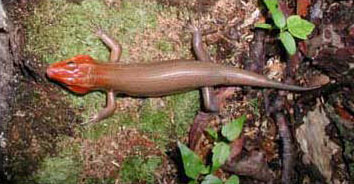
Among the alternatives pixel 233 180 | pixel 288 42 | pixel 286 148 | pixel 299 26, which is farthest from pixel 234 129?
pixel 299 26

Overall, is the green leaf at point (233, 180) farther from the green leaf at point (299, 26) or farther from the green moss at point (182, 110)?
the green leaf at point (299, 26)

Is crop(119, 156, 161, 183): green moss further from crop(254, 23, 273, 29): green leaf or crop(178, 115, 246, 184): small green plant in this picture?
crop(254, 23, 273, 29): green leaf

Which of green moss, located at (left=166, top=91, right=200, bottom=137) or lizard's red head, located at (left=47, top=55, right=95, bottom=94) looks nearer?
lizard's red head, located at (left=47, top=55, right=95, bottom=94)

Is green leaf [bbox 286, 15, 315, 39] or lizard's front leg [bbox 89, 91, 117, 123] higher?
green leaf [bbox 286, 15, 315, 39]

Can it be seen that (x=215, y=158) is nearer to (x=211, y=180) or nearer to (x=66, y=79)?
(x=211, y=180)

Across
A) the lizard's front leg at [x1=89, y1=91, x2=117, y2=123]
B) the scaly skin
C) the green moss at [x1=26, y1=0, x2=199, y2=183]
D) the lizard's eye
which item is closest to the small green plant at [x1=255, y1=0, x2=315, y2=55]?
the scaly skin

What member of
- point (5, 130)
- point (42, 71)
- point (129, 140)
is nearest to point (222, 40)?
point (129, 140)

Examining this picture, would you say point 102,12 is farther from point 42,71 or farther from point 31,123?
point 31,123


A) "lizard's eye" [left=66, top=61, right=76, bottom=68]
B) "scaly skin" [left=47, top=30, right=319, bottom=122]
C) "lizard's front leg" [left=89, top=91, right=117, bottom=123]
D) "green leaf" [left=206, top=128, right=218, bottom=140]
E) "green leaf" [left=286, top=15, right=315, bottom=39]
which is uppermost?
"green leaf" [left=286, top=15, right=315, bottom=39]
